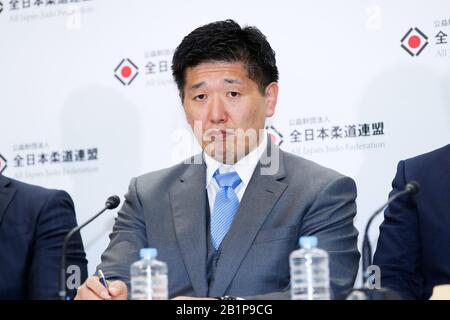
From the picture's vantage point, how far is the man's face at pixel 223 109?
3486 millimetres

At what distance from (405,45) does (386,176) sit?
0.66m

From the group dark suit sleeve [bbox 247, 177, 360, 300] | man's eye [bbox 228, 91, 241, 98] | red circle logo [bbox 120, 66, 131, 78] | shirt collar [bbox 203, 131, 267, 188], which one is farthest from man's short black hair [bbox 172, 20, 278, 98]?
red circle logo [bbox 120, 66, 131, 78]

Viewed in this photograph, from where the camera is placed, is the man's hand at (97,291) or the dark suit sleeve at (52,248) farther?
the dark suit sleeve at (52,248)

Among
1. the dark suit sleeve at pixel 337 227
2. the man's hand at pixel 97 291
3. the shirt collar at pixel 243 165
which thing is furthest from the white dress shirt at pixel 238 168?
the man's hand at pixel 97 291

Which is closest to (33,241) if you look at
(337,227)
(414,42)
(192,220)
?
(192,220)

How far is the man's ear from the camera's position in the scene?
12.2 feet

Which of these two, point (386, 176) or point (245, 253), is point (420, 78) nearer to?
point (386, 176)

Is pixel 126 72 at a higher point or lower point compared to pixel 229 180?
higher

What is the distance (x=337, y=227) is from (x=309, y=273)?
0.70 metres

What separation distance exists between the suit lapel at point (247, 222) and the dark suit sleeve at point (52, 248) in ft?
2.95

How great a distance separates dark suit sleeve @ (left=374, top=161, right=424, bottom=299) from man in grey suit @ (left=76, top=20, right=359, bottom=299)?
17 cm

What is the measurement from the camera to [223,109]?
3.49 meters

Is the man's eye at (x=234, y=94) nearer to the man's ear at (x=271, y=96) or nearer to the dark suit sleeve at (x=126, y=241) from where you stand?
the man's ear at (x=271, y=96)

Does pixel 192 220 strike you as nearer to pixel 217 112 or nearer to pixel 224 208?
pixel 224 208
